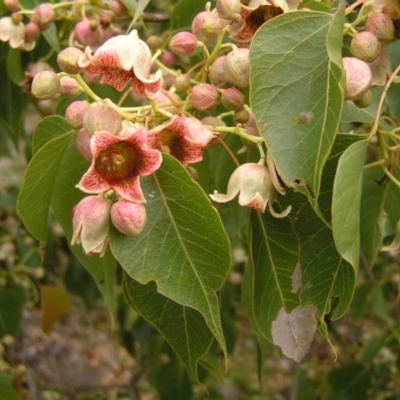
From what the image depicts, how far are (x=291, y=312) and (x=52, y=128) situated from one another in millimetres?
507

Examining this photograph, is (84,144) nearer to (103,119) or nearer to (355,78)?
(103,119)

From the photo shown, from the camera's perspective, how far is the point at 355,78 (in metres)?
0.92

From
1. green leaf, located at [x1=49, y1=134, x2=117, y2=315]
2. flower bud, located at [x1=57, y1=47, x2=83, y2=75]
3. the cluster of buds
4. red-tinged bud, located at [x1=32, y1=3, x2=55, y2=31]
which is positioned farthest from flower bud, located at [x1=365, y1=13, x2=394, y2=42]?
red-tinged bud, located at [x1=32, y1=3, x2=55, y2=31]

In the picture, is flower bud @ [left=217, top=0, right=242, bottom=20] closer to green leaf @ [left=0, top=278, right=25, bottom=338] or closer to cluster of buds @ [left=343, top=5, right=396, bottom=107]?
cluster of buds @ [left=343, top=5, right=396, bottom=107]

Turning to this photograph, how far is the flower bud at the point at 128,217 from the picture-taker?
861 mm

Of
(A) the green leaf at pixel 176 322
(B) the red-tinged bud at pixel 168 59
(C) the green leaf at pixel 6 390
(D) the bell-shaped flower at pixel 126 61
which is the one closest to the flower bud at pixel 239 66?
(D) the bell-shaped flower at pixel 126 61

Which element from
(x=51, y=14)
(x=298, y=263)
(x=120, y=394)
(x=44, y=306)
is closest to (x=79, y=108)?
(x=298, y=263)

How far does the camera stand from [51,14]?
1.39 m

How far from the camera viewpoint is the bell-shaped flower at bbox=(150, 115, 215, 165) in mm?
915

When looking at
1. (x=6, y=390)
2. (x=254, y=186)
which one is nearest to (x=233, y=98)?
(x=254, y=186)

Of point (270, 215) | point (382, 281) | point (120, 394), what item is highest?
point (270, 215)

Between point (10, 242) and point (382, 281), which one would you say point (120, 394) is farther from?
point (382, 281)

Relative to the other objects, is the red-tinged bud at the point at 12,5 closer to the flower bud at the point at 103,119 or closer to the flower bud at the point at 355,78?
the flower bud at the point at 103,119

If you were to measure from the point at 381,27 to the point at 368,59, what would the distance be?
56 mm
